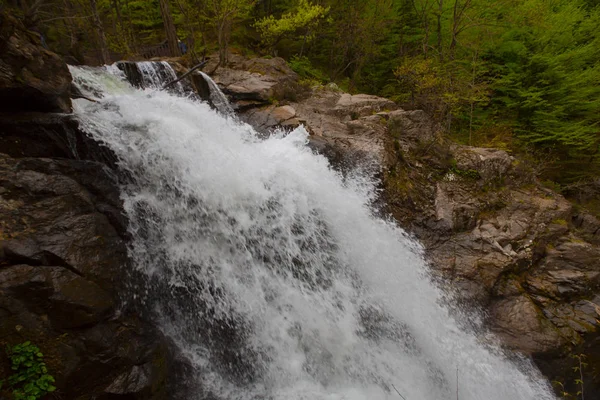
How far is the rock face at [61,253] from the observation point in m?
3.01

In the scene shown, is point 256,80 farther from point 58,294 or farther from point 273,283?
point 58,294

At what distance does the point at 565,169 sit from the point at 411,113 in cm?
613

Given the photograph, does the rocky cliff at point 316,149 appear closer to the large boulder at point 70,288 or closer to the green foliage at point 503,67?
the large boulder at point 70,288

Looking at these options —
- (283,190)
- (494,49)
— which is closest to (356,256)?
(283,190)

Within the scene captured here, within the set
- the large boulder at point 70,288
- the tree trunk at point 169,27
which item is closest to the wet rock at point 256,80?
the tree trunk at point 169,27

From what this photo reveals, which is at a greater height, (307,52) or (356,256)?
(307,52)

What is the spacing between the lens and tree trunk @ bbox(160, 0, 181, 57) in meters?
11.9

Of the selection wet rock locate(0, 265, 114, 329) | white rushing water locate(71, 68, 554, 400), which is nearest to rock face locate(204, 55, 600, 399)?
white rushing water locate(71, 68, 554, 400)

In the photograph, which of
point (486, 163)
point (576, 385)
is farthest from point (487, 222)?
point (576, 385)

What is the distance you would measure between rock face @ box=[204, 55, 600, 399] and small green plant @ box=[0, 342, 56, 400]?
6.55 m

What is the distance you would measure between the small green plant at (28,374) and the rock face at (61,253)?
0.06 m

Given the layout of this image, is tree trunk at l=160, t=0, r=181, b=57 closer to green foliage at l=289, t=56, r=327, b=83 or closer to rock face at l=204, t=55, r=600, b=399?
rock face at l=204, t=55, r=600, b=399

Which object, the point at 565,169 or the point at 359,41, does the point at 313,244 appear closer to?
the point at 565,169

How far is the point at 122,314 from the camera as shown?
11.9 feet
